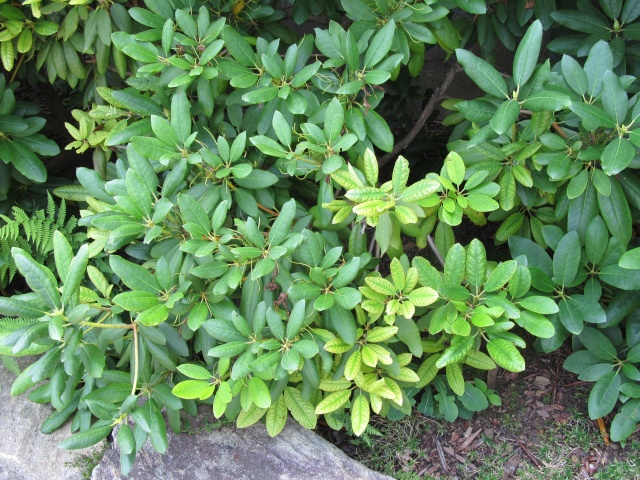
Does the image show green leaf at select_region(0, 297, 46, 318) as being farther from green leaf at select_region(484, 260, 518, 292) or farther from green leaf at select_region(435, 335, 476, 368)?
green leaf at select_region(484, 260, 518, 292)

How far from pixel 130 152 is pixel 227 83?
0.60 metres

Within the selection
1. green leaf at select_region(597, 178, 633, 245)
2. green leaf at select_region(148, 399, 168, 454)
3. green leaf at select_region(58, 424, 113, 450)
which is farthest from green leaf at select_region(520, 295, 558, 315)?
green leaf at select_region(58, 424, 113, 450)

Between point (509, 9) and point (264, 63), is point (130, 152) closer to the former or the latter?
point (264, 63)

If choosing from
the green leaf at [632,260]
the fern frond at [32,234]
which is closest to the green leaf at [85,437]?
the fern frond at [32,234]

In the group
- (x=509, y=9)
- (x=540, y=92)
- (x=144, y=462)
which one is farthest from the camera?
(x=509, y=9)

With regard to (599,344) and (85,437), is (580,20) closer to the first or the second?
(599,344)

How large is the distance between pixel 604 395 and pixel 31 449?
253cm

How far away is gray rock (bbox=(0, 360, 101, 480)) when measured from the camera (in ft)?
8.77

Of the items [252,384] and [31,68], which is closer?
[252,384]

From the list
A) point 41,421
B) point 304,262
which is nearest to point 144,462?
point 41,421

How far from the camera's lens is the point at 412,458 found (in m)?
2.75

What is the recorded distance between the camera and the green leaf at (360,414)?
7.34ft

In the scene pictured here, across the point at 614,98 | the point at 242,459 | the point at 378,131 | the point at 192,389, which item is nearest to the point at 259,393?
the point at 192,389

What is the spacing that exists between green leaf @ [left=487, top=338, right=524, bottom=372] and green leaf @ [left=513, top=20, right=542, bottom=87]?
860 millimetres
